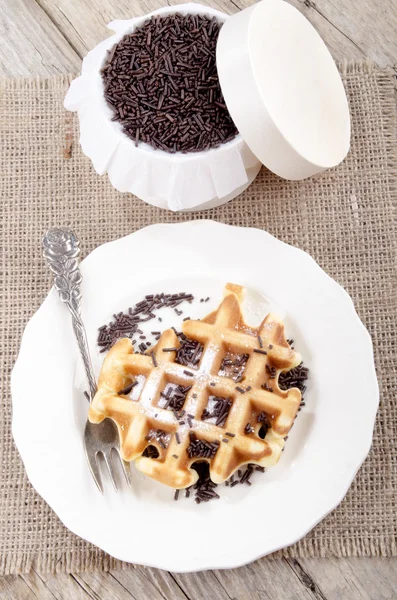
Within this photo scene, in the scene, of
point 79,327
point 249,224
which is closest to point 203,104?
point 249,224

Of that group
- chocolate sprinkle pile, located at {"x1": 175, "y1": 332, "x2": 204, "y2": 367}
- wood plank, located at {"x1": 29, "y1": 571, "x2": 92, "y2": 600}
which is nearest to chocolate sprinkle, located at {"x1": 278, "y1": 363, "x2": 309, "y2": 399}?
chocolate sprinkle pile, located at {"x1": 175, "y1": 332, "x2": 204, "y2": 367}

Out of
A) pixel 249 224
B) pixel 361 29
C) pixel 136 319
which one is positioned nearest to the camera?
pixel 136 319

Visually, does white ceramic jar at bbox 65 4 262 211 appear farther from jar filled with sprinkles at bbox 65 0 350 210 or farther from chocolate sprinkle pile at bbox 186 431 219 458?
chocolate sprinkle pile at bbox 186 431 219 458

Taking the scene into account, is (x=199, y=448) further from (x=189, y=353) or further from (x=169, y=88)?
(x=169, y=88)

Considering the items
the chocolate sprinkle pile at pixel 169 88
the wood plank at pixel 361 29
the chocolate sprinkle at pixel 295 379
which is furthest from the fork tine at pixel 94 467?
the wood plank at pixel 361 29

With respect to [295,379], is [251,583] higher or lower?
lower

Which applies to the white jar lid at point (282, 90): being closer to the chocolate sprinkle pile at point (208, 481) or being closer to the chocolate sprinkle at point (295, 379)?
the chocolate sprinkle at point (295, 379)
